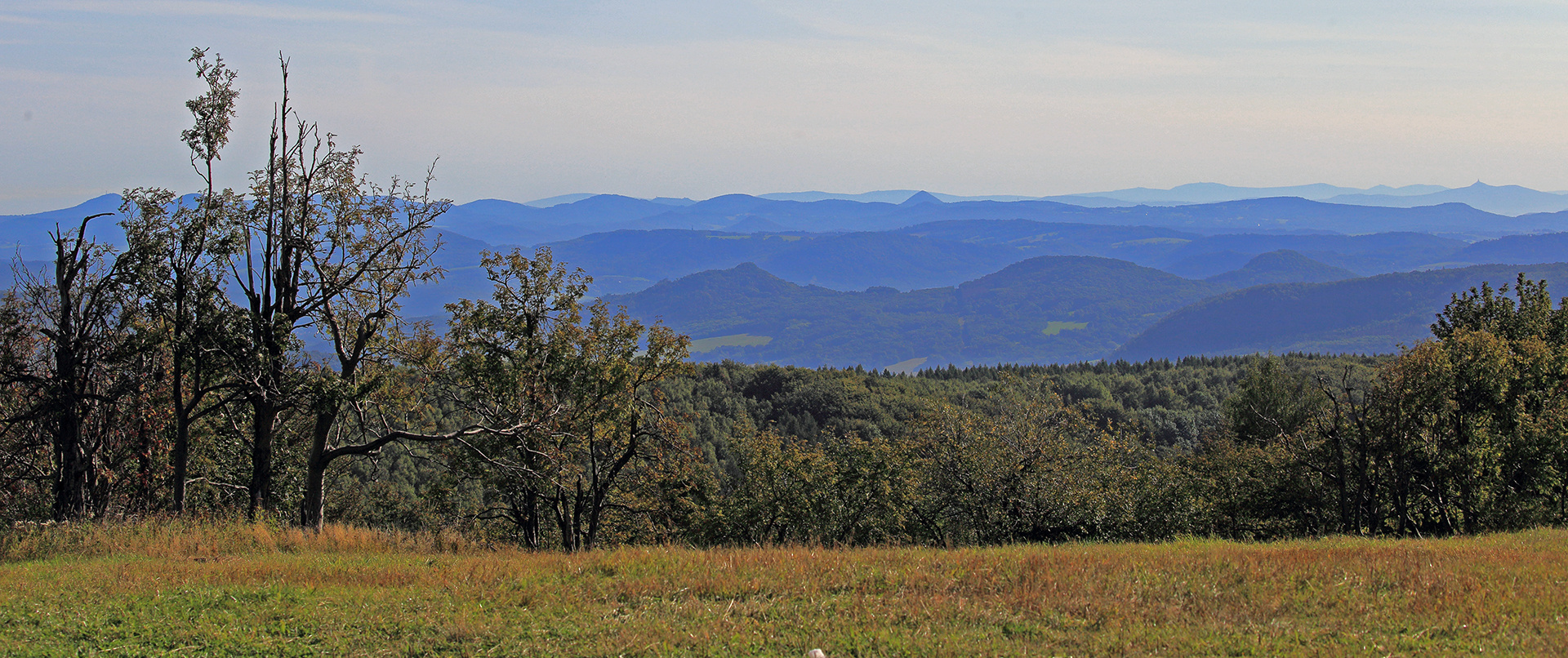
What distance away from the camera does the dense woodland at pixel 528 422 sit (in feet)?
53.4

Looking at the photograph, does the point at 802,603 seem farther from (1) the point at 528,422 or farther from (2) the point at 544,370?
(2) the point at 544,370

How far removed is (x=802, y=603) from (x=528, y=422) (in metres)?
10.3

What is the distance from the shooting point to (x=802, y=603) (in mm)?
9070

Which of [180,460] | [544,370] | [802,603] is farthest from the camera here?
[544,370]

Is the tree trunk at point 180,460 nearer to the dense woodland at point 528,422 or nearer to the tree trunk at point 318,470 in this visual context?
the dense woodland at point 528,422

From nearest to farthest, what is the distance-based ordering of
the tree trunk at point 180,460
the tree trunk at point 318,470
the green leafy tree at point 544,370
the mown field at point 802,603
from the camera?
the mown field at point 802,603 < the tree trunk at point 180,460 < the tree trunk at point 318,470 < the green leafy tree at point 544,370

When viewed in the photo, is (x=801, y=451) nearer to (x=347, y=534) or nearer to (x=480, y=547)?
(x=480, y=547)

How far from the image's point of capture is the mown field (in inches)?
307

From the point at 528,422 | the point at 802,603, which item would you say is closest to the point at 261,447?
the point at 528,422

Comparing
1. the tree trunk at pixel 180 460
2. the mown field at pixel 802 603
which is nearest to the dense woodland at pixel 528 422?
the tree trunk at pixel 180 460

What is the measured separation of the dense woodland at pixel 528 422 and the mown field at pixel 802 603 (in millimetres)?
5580

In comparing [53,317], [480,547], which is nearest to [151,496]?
[53,317]

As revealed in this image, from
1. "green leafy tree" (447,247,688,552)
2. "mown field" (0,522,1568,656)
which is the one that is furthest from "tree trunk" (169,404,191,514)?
"green leafy tree" (447,247,688,552)

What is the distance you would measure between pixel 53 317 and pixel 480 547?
9.17 m
